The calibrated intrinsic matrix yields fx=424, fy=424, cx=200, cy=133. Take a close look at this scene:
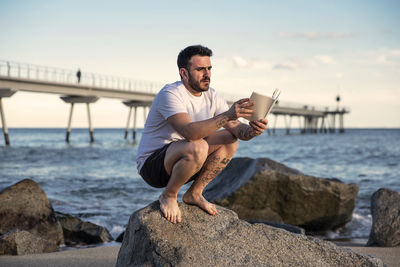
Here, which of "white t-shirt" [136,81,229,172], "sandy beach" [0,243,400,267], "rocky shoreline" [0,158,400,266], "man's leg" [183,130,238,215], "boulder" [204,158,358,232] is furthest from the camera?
"boulder" [204,158,358,232]

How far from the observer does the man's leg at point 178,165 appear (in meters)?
3.57

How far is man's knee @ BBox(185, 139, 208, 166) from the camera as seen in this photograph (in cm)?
355

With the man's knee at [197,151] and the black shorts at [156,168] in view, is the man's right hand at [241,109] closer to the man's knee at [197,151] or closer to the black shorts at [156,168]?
the man's knee at [197,151]

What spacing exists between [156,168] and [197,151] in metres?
0.50

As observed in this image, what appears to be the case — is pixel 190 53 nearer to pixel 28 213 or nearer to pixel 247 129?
pixel 247 129

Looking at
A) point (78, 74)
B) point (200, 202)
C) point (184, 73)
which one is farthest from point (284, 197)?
point (78, 74)

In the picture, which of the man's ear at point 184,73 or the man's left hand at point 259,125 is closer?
the man's left hand at point 259,125

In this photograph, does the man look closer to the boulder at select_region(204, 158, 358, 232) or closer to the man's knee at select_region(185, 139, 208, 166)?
the man's knee at select_region(185, 139, 208, 166)

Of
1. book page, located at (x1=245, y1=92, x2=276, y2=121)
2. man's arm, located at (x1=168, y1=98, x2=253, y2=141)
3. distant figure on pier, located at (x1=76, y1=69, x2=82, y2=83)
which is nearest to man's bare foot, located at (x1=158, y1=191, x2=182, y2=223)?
man's arm, located at (x1=168, y1=98, x2=253, y2=141)

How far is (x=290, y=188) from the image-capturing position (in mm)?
7406

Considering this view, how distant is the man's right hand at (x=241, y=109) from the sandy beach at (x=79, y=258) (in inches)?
97.9

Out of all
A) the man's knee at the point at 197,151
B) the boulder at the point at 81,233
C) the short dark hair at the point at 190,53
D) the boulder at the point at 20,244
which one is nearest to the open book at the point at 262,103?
the man's knee at the point at 197,151

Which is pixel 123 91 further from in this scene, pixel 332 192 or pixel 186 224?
pixel 186 224

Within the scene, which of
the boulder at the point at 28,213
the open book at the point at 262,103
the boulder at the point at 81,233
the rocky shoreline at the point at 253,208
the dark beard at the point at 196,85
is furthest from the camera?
the boulder at the point at 81,233
